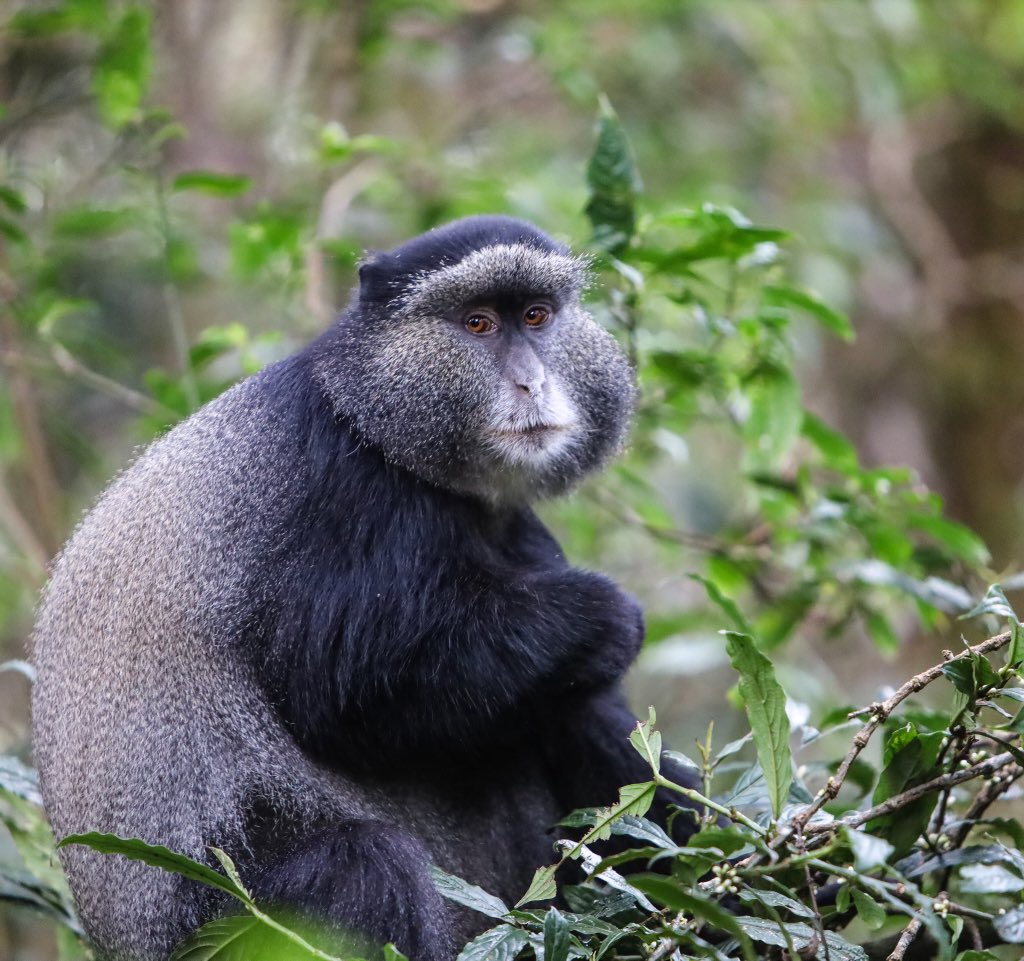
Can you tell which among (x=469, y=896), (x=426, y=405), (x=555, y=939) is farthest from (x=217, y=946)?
(x=426, y=405)

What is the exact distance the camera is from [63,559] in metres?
4.13

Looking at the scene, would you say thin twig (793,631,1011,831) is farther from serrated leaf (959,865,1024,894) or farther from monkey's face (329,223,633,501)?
monkey's face (329,223,633,501)

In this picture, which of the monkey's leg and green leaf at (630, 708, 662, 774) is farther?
the monkey's leg

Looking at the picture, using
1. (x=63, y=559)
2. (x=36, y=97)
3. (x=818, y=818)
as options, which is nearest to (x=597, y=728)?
(x=818, y=818)

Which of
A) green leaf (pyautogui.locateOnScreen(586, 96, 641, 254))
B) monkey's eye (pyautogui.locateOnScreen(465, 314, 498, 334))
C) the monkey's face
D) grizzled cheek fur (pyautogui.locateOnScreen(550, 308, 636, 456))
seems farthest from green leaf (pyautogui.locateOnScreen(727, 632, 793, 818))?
green leaf (pyautogui.locateOnScreen(586, 96, 641, 254))

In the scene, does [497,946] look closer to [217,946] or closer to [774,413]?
[217,946]

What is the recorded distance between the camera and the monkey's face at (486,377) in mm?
4008

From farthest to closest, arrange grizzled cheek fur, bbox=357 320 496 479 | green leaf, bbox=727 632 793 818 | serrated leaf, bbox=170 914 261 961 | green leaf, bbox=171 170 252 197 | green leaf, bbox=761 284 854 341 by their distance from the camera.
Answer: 1. green leaf, bbox=171 170 252 197
2. green leaf, bbox=761 284 854 341
3. grizzled cheek fur, bbox=357 320 496 479
4. serrated leaf, bbox=170 914 261 961
5. green leaf, bbox=727 632 793 818

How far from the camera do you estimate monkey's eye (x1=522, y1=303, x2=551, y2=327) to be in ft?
14.0

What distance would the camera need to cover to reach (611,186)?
451 cm

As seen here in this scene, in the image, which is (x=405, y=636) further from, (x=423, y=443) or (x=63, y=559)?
(x=63, y=559)

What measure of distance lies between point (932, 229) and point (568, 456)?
6938 millimetres

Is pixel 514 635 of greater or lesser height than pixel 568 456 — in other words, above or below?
below

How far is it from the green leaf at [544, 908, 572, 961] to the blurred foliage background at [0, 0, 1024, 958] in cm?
220
